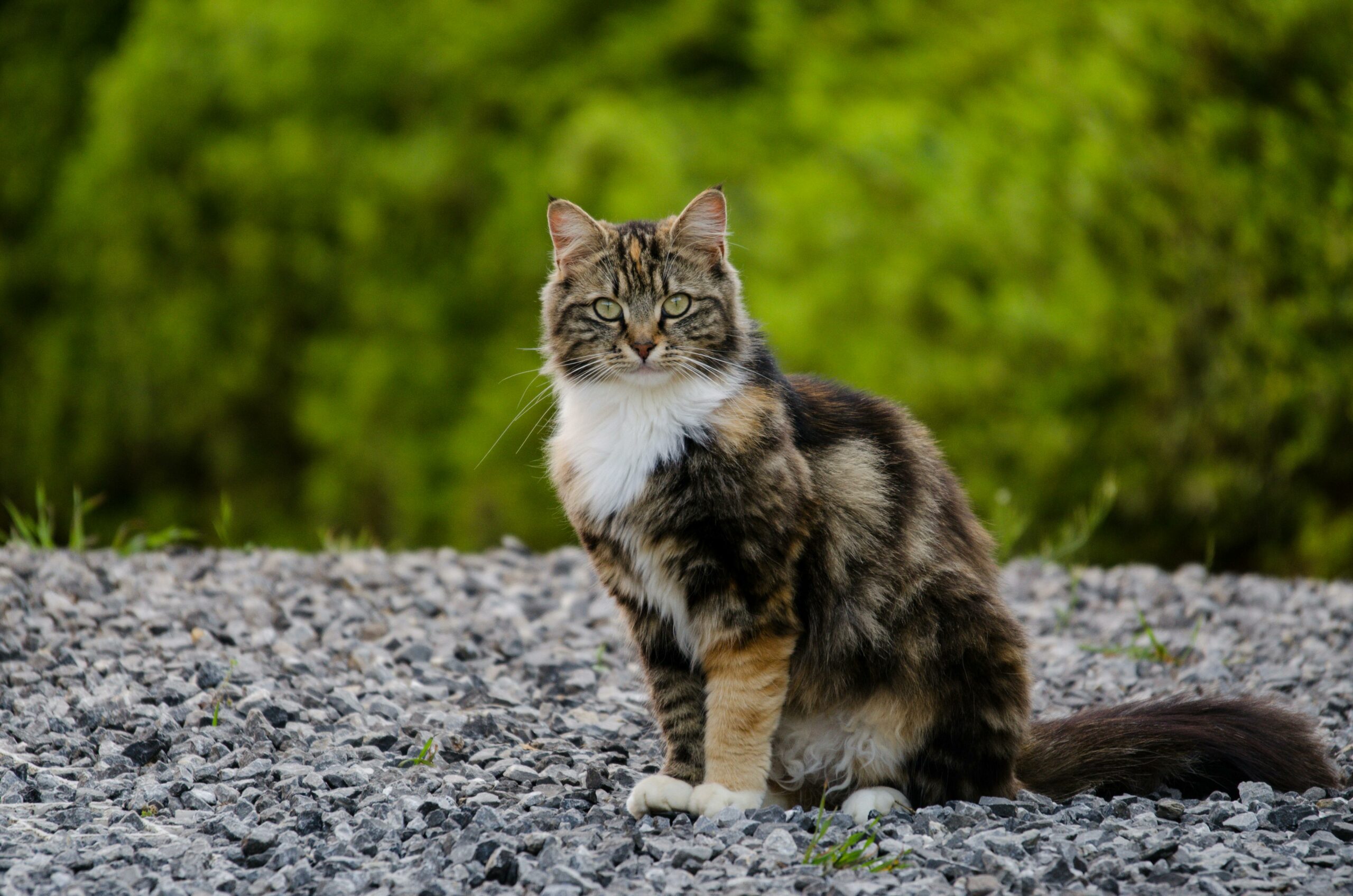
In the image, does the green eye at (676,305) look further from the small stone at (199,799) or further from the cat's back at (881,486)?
the small stone at (199,799)

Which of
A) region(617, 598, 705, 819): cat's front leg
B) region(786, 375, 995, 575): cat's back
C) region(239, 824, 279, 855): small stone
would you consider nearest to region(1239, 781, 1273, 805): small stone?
region(786, 375, 995, 575): cat's back

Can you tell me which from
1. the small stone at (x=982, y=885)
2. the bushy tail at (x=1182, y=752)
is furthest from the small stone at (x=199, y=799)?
the bushy tail at (x=1182, y=752)

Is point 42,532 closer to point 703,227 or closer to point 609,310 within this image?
point 609,310

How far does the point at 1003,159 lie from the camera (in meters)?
7.20

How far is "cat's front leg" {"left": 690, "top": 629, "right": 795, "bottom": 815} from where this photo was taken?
10.0ft

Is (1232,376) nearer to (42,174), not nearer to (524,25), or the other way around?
(524,25)

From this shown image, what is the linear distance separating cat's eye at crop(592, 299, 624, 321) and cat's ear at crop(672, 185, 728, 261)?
24 cm

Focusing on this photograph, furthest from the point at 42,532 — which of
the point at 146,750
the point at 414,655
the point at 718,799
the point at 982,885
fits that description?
the point at 982,885

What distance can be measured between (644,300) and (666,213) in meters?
4.38

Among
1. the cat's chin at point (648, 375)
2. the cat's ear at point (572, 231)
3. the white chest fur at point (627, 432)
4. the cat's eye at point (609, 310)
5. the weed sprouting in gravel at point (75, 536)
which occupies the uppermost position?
the cat's ear at point (572, 231)

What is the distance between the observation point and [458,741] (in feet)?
11.7

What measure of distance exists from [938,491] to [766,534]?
588 millimetres

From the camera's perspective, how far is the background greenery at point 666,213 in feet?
21.5

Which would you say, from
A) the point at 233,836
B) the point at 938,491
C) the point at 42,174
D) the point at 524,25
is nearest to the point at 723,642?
the point at 938,491
